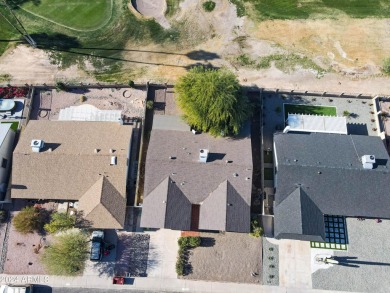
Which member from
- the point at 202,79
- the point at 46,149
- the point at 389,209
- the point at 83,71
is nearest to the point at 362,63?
the point at 389,209

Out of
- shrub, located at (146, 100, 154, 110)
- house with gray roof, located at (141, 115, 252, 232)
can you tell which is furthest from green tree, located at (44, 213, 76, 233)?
shrub, located at (146, 100, 154, 110)

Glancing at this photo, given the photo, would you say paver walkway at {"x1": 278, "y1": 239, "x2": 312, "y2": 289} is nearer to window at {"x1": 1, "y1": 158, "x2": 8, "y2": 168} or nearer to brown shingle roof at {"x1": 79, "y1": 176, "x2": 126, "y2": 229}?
brown shingle roof at {"x1": 79, "y1": 176, "x2": 126, "y2": 229}

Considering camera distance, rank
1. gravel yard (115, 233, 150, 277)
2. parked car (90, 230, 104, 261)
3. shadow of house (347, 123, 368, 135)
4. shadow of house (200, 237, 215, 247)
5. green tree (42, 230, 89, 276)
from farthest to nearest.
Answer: shadow of house (347, 123, 368, 135), shadow of house (200, 237, 215, 247), gravel yard (115, 233, 150, 277), parked car (90, 230, 104, 261), green tree (42, 230, 89, 276)

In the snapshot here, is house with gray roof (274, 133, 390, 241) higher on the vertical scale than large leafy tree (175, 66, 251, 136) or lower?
lower

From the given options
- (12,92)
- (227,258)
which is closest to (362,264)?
(227,258)

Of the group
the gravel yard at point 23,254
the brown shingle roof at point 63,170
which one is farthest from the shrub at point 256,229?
the gravel yard at point 23,254

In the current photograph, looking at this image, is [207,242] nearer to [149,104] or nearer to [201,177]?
[201,177]

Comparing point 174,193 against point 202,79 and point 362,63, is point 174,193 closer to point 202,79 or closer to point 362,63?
point 202,79
